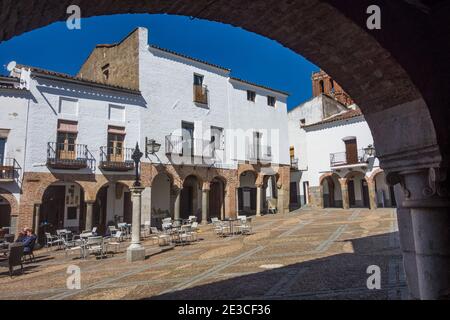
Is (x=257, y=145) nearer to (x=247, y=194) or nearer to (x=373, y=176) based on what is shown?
(x=247, y=194)

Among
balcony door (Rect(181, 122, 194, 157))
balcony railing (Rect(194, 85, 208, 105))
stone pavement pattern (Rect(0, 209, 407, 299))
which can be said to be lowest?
stone pavement pattern (Rect(0, 209, 407, 299))

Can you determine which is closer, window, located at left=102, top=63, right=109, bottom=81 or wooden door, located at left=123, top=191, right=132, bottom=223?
wooden door, located at left=123, top=191, right=132, bottom=223

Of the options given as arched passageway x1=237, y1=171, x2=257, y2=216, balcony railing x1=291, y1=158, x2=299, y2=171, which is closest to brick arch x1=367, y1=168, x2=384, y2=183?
balcony railing x1=291, y1=158, x2=299, y2=171

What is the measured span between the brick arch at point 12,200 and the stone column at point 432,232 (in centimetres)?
1545

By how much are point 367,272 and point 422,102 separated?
4346 mm

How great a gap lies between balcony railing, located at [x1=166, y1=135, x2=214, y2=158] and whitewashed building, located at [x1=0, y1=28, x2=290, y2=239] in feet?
0.22

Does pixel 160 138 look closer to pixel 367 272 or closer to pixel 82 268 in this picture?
pixel 82 268

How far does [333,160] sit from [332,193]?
11.5ft

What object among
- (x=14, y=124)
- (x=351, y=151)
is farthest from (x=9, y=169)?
(x=351, y=151)

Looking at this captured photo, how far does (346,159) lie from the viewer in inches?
973

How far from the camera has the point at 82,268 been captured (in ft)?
29.9

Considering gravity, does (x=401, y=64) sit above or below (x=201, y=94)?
below

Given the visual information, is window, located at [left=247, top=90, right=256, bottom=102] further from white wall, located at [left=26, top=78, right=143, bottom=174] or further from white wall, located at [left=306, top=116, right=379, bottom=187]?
white wall, located at [left=26, top=78, right=143, bottom=174]

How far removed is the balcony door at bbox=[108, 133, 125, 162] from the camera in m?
16.9
